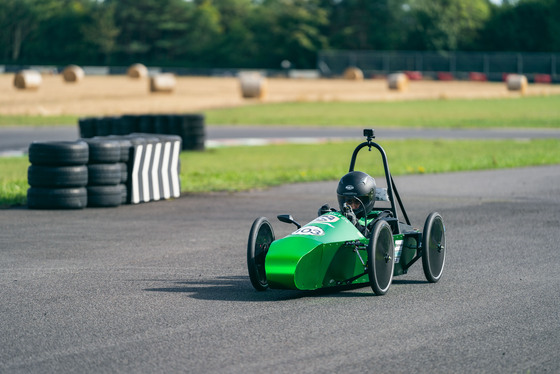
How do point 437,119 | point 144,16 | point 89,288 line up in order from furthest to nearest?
point 144,16, point 437,119, point 89,288

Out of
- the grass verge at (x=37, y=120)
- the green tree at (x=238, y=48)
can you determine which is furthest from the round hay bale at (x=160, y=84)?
the green tree at (x=238, y=48)

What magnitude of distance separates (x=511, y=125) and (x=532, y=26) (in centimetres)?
5881

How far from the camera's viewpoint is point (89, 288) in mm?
8367

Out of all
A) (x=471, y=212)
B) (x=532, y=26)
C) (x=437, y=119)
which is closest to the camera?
(x=471, y=212)

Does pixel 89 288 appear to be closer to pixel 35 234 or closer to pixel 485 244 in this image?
pixel 35 234

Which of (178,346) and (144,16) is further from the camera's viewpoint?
(144,16)

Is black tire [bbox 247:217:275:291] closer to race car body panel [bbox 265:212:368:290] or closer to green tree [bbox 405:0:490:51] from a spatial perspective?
race car body panel [bbox 265:212:368:290]

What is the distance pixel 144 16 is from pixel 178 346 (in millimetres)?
105782

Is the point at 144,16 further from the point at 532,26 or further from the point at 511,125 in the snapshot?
the point at 511,125

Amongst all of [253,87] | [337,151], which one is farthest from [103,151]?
[253,87]

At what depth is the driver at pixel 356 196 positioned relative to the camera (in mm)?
8266

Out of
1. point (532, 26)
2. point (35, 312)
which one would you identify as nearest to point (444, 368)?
point (35, 312)

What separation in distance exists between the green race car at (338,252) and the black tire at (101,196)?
5992 mm

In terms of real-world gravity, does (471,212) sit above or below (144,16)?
below
